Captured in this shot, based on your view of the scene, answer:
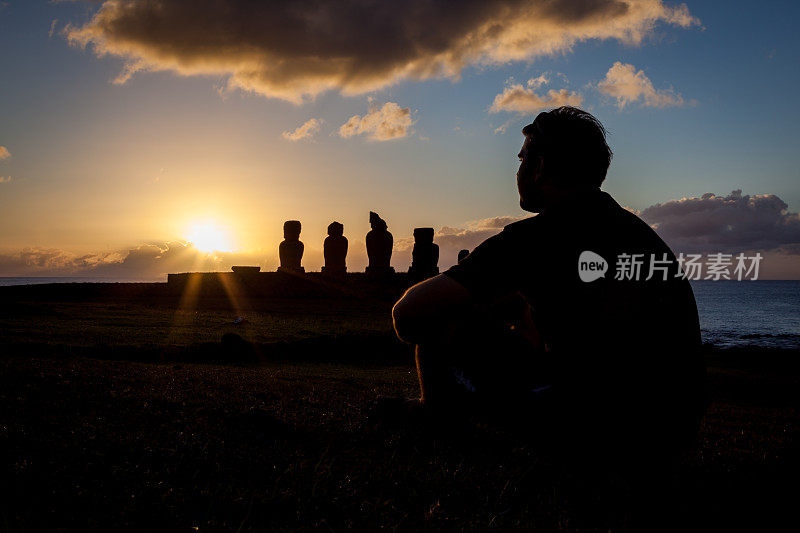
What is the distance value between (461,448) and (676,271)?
1.83 metres

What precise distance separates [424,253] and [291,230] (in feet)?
36.2

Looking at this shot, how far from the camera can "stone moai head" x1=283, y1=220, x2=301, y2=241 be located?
42.7 metres

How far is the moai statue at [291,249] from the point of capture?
138ft

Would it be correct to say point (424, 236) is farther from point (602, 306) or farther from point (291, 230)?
point (602, 306)

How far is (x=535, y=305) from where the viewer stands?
2.14m

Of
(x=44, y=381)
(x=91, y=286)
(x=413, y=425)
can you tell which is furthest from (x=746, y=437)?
(x=91, y=286)

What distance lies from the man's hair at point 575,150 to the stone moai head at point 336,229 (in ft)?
135

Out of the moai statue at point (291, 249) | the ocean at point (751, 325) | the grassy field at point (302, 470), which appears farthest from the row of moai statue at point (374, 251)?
the grassy field at point (302, 470)

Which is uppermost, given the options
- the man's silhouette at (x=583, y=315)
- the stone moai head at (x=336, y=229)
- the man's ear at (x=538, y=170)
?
the stone moai head at (x=336, y=229)

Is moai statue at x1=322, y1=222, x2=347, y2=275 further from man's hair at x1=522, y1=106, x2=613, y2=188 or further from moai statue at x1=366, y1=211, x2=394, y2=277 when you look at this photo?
man's hair at x1=522, y1=106, x2=613, y2=188

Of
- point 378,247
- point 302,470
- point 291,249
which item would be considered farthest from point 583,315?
point 291,249

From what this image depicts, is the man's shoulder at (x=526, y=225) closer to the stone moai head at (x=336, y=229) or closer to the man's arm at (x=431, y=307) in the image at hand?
the man's arm at (x=431, y=307)

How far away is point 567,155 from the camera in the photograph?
2.35 metres

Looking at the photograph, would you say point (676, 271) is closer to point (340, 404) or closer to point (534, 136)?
point (534, 136)
